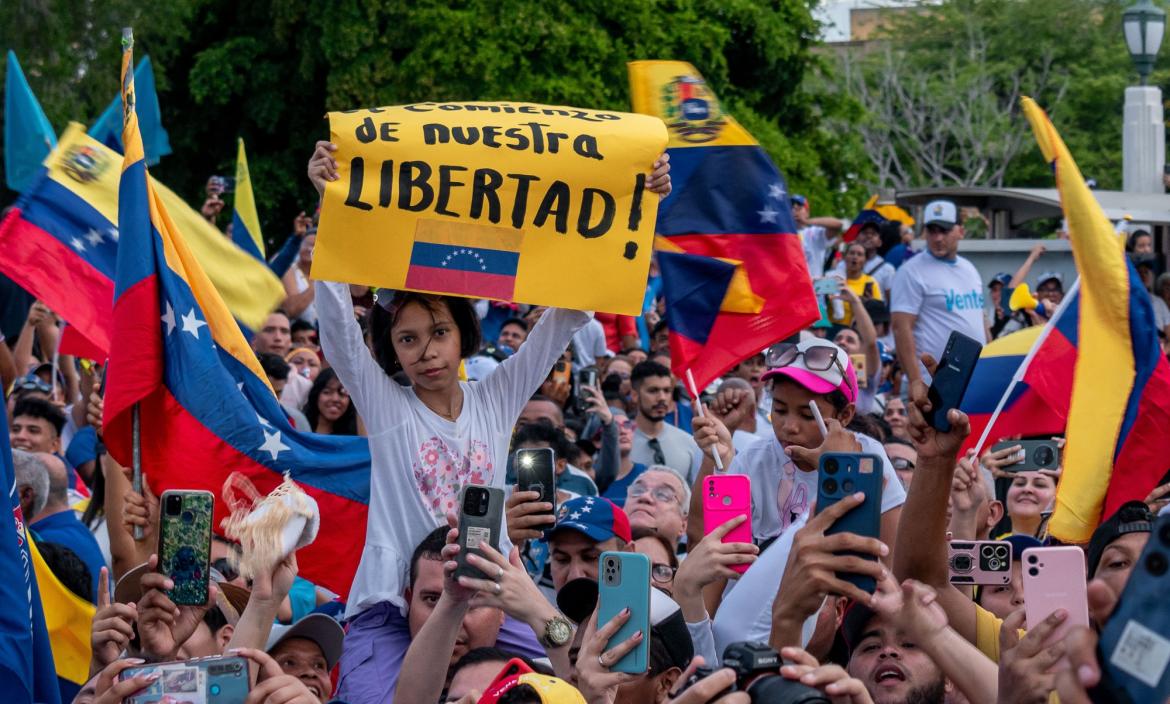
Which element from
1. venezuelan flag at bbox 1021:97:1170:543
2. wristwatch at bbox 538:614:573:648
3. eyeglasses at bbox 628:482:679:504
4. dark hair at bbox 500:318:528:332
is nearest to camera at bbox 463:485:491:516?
wristwatch at bbox 538:614:573:648

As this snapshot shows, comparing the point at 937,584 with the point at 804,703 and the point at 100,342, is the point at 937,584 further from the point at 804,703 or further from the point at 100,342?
the point at 100,342

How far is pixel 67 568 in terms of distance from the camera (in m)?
6.03


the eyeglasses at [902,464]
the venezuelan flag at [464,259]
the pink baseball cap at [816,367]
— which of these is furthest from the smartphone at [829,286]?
the venezuelan flag at [464,259]

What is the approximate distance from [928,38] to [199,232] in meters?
49.5

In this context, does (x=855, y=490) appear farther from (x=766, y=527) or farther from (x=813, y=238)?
(x=813, y=238)

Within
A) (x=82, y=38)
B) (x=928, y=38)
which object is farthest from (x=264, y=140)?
(x=928, y=38)

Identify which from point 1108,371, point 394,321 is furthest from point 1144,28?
point 394,321

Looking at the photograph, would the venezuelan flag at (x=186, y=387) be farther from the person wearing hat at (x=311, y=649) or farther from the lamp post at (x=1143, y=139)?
the lamp post at (x=1143, y=139)

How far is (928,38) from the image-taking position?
179 feet

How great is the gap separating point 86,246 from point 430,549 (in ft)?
10.3

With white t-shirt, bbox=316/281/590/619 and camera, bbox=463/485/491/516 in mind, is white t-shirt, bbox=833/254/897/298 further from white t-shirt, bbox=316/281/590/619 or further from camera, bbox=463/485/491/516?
camera, bbox=463/485/491/516

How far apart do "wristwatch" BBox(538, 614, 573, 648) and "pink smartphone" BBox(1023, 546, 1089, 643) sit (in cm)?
115

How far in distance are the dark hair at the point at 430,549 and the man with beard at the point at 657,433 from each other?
469 cm

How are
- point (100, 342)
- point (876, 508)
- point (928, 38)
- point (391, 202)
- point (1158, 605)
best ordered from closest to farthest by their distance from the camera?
1. point (1158, 605)
2. point (876, 508)
3. point (391, 202)
4. point (100, 342)
5. point (928, 38)
